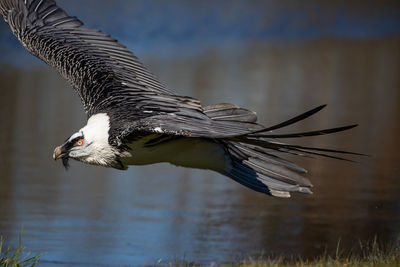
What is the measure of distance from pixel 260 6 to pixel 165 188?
1642 centimetres

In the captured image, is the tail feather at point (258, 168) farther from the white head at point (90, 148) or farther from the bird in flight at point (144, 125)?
the white head at point (90, 148)

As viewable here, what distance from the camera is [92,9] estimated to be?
21.0 meters

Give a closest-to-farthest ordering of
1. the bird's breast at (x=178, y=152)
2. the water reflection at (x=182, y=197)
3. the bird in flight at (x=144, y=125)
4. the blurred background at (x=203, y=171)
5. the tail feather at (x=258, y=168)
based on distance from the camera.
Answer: the bird in flight at (x=144, y=125) < the bird's breast at (x=178, y=152) < the tail feather at (x=258, y=168) < the water reflection at (x=182, y=197) < the blurred background at (x=203, y=171)

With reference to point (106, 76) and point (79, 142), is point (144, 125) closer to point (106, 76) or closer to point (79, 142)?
point (79, 142)

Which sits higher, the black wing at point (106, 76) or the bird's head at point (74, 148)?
the black wing at point (106, 76)

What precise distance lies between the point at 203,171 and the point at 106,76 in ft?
14.7

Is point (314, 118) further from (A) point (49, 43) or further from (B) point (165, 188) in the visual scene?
(A) point (49, 43)

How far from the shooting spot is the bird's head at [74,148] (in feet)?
21.1

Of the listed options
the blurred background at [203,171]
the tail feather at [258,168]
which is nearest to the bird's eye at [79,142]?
the tail feather at [258,168]

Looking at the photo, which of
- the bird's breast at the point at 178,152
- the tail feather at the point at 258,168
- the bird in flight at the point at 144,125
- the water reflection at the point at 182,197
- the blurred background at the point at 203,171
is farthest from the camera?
the blurred background at the point at 203,171

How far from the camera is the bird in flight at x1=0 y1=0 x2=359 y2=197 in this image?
20.2 ft

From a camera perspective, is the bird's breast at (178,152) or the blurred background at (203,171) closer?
the bird's breast at (178,152)

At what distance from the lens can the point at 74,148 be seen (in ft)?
21.1

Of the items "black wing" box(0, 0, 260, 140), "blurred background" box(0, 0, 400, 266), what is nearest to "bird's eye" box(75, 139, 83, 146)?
"black wing" box(0, 0, 260, 140)
